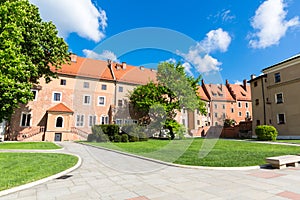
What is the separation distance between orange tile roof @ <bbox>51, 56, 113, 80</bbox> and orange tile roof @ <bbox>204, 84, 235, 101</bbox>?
1014 inches

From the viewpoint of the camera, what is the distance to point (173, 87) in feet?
90.9

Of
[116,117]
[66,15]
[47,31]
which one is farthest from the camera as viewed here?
[116,117]

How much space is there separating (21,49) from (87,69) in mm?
14087

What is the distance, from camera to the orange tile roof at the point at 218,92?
1827 inches

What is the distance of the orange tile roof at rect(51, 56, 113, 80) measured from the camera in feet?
98.0

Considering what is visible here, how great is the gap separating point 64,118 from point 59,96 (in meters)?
3.83

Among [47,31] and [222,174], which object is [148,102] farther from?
[222,174]

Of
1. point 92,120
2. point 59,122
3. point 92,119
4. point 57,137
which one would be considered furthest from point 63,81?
point 57,137

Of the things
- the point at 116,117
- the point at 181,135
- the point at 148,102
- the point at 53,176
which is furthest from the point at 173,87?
the point at 53,176

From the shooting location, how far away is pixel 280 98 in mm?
24969

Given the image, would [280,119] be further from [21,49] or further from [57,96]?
[57,96]

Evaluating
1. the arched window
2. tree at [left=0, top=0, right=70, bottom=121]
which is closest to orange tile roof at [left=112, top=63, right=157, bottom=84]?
the arched window

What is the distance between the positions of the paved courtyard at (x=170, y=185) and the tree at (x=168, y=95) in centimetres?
2047

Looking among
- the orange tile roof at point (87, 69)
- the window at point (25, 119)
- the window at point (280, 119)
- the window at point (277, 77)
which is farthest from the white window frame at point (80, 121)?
the window at point (277, 77)
